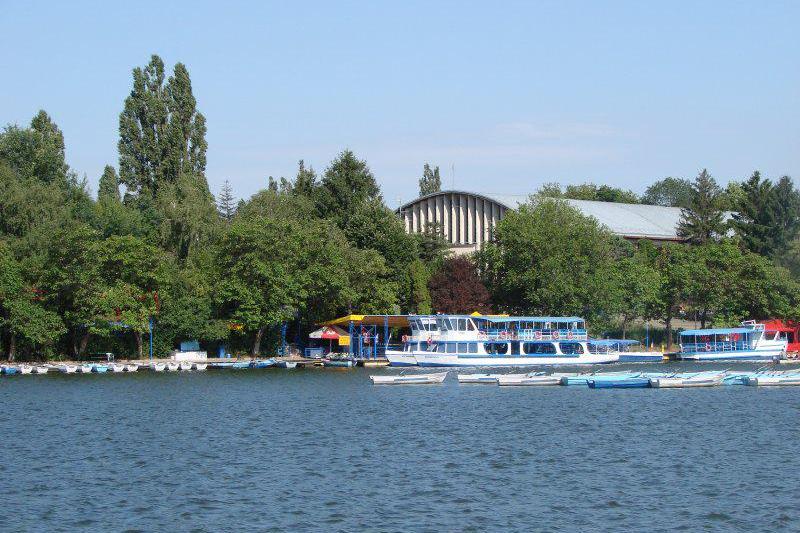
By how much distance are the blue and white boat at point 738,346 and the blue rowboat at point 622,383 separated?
29.6 metres

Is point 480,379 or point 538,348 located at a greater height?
point 538,348

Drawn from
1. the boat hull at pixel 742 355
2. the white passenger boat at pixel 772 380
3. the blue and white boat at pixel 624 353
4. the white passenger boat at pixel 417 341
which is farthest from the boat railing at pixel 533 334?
the white passenger boat at pixel 772 380

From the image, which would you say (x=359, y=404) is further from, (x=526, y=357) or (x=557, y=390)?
(x=526, y=357)

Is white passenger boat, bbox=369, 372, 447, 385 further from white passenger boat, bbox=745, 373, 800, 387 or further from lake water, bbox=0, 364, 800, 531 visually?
white passenger boat, bbox=745, 373, 800, 387

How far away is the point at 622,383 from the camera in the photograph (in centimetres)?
6494

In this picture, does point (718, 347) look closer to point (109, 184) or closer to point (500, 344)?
point (500, 344)

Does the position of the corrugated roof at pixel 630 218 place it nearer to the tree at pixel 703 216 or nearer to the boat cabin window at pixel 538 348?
the tree at pixel 703 216

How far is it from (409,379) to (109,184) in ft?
181

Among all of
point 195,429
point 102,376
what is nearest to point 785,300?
point 102,376

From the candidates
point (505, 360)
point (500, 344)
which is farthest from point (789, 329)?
point (505, 360)

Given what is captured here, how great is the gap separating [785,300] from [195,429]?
69.0 metres

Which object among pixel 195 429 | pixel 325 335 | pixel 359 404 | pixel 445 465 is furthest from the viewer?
pixel 325 335

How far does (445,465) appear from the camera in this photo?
38.2m

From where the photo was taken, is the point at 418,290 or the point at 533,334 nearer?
the point at 533,334
